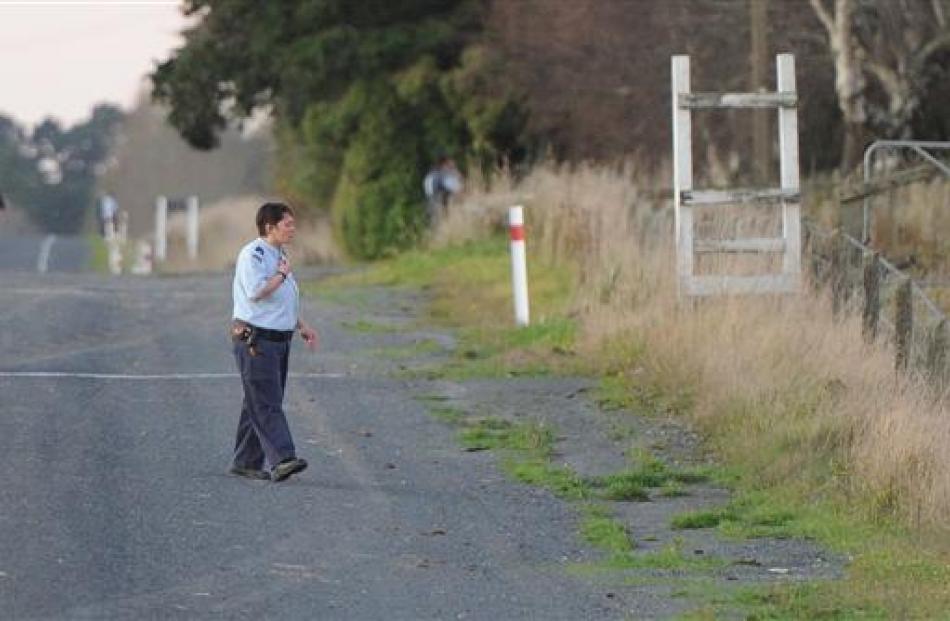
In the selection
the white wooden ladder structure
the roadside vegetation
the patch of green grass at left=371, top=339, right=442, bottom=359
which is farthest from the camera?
the patch of green grass at left=371, top=339, right=442, bottom=359

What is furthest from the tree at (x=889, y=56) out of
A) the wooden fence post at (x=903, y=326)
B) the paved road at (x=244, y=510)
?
the wooden fence post at (x=903, y=326)

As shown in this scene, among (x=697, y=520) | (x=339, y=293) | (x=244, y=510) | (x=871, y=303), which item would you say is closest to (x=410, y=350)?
(x=871, y=303)

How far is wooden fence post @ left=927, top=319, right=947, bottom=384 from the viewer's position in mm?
14109

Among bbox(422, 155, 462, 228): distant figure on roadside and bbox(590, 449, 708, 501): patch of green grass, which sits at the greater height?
bbox(422, 155, 462, 228): distant figure on roadside

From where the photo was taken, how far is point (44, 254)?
5906cm

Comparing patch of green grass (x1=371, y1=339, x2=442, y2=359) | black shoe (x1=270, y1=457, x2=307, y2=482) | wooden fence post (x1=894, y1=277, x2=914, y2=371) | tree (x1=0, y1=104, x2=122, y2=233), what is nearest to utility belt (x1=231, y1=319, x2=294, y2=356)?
black shoe (x1=270, y1=457, x2=307, y2=482)

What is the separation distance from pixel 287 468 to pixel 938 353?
4241 millimetres

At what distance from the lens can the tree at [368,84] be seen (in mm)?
38125

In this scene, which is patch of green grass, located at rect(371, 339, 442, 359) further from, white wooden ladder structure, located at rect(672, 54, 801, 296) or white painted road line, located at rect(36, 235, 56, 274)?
white painted road line, located at rect(36, 235, 56, 274)

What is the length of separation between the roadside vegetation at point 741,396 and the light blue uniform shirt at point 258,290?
62.3 inches

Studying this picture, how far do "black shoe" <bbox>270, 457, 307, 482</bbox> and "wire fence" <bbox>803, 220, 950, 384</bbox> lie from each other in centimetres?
405

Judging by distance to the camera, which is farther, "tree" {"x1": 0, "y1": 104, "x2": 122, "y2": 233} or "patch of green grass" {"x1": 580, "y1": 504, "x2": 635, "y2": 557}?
"tree" {"x1": 0, "y1": 104, "x2": 122, "y2": 233}

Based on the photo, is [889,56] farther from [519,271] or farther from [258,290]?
[258,290]

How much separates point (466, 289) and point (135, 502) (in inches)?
551
